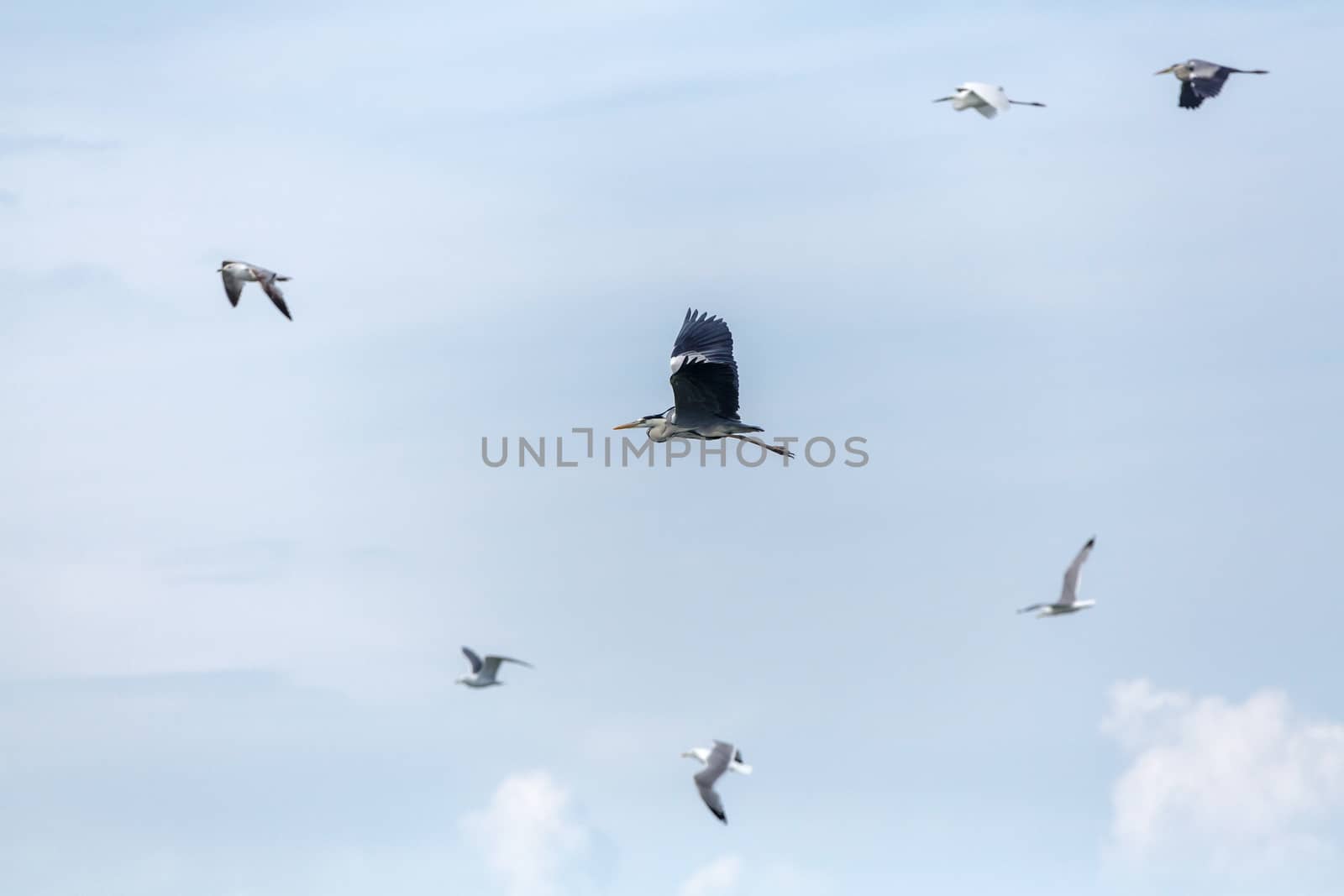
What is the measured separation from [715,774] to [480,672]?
34.4ft

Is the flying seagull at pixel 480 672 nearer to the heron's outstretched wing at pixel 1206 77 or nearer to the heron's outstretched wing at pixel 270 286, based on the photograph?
the heron's outstretched wing at pixel 270 286

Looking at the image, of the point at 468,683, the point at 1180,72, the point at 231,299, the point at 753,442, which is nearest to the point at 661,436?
the point at 753,442

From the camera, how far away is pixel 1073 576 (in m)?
55.0

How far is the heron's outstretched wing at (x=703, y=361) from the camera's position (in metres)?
59.5

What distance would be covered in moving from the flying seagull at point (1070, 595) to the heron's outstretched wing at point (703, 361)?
1131 centimetres

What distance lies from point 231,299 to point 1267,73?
28571 mm

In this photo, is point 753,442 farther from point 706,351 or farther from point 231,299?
point 231,299

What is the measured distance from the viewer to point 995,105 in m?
55.3

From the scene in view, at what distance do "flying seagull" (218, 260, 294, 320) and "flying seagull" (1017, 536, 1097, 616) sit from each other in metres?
21.5

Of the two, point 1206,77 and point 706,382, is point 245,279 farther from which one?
point 1206,77

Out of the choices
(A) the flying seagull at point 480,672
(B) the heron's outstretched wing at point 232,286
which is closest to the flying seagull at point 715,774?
(A) the flying seagull at point 480,672

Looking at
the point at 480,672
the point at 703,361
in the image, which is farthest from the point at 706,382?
the point at 480,672

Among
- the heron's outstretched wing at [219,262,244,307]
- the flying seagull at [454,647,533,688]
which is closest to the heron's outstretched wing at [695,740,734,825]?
the flying seagull at [454,647,533,688]

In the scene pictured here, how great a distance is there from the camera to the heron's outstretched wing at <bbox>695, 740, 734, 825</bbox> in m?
51.6
